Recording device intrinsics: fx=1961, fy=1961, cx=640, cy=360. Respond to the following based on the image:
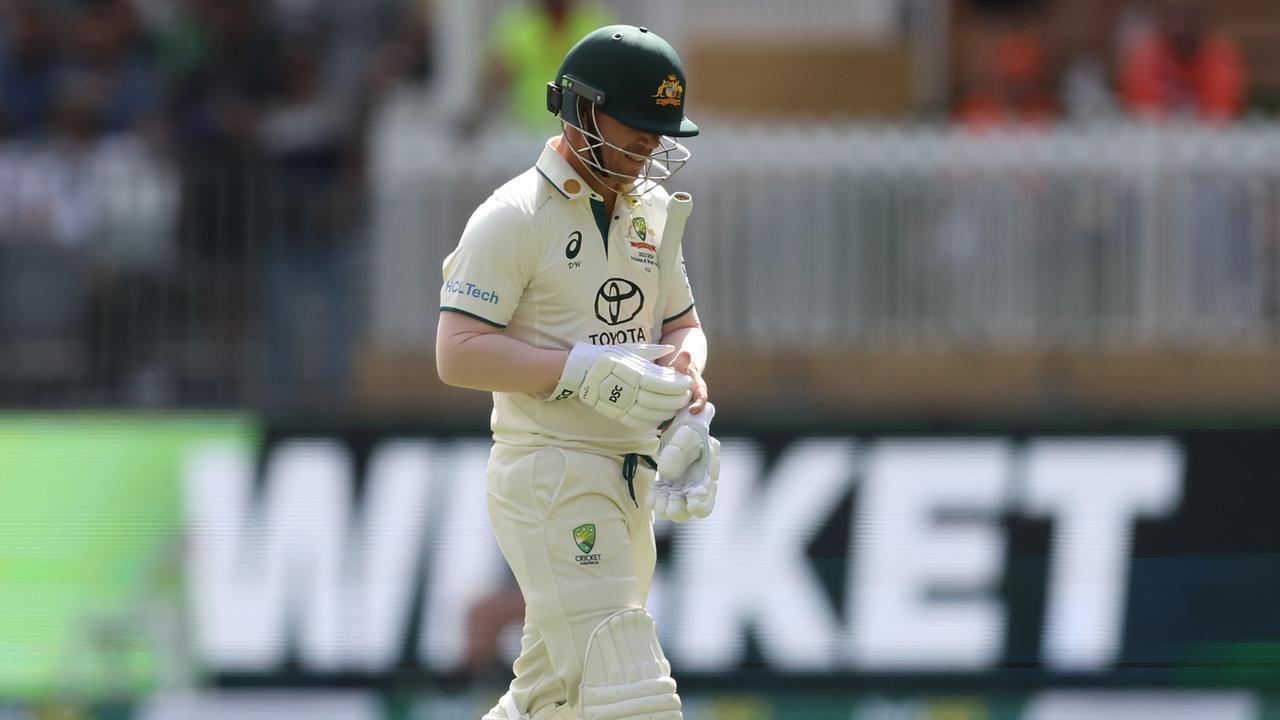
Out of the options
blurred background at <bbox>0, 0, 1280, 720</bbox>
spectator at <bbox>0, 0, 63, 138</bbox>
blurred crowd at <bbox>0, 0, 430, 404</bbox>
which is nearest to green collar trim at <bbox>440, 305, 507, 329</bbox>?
blurred background at <bbox>0, 0, 1280, 720</bbox>

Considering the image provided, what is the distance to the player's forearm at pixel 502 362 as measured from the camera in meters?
4.91

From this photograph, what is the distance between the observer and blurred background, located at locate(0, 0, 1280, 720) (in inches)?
336

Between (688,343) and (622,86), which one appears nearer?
(622,86)

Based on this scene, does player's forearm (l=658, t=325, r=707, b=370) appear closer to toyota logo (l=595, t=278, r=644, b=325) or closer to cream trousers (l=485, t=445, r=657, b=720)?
toyota logo (l=595, t=278, r=644, b=325)

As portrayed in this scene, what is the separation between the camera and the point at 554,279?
16.5ft

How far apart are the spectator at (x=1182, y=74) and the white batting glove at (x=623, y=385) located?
621cm

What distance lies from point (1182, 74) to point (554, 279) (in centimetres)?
662

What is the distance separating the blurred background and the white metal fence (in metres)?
0.02

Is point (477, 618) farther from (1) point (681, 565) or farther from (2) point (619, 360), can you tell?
(2) point (619, 360)

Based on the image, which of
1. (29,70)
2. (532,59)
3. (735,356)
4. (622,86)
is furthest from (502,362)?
(29,70)

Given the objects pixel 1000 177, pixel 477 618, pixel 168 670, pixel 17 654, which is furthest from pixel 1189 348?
pixel 17 654

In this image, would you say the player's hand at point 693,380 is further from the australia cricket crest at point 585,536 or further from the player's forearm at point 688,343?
the australia cricket crest at point 585,536

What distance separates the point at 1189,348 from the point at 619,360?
18.9ft

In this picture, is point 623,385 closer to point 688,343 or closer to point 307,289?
point 688,343
